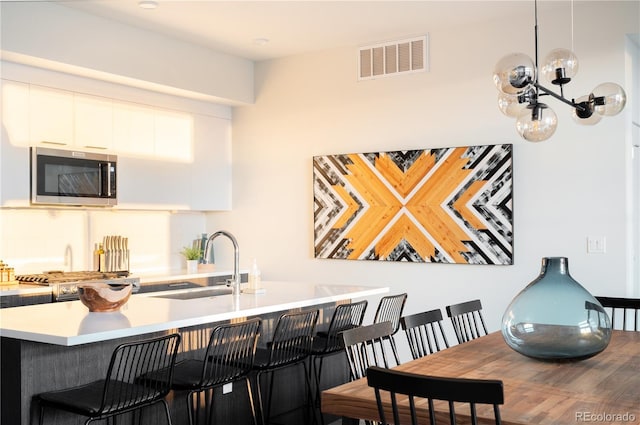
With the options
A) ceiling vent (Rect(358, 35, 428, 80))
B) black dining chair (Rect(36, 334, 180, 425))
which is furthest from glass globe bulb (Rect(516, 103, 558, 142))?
ceiling vent (Rect(358, 35, 428, 80))

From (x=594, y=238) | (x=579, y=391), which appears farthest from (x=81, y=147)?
(x=579, y=391)

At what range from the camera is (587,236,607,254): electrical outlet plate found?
15.1ft

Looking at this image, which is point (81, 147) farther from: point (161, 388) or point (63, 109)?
point (161, 388)

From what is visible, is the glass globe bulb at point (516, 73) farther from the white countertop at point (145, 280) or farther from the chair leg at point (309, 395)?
the white countertop at point (145, 280)

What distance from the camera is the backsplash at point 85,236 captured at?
16.5 feet

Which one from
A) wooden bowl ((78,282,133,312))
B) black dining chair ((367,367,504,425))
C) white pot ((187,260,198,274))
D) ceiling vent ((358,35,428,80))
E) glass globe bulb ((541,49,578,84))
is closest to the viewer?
black dining chair ((367,367,504,425))

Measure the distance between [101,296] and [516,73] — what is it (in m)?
2.14

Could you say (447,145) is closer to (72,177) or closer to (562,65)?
(562,65)

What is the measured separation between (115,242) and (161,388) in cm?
294

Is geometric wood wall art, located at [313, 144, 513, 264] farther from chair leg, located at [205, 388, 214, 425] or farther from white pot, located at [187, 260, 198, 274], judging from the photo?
chair leg, located at [205, 388, 214, 425]

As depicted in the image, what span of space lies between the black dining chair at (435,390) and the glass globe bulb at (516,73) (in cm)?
127

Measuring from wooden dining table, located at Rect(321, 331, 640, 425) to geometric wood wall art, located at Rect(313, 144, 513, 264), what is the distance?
6.93 ft

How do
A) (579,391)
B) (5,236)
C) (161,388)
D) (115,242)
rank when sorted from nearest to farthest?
(579,391), (161,388), (5,236), (115,242)

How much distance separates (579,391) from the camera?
2188 millimetres
